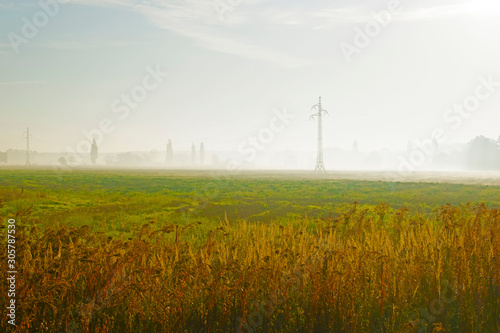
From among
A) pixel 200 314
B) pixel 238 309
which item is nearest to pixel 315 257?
pixel 238 309

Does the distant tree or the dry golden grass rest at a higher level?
the distant tree

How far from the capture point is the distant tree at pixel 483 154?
17184 cm

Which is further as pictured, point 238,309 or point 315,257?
point 315,257

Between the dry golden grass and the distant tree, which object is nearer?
the dry golden grass

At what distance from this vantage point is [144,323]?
492cm

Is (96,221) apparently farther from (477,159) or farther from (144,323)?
(477,159)

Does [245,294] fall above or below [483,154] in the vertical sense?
below

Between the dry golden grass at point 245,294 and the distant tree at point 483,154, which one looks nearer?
the dry golden grass at point 245,294

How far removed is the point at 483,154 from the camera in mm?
176250

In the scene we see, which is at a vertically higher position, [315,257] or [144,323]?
[315,257]

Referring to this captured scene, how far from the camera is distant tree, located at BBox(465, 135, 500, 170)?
564 ft

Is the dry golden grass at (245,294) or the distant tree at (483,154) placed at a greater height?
the distant tree at (483,154)

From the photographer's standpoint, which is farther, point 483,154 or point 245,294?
point 483,154

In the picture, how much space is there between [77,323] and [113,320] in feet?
1.43
